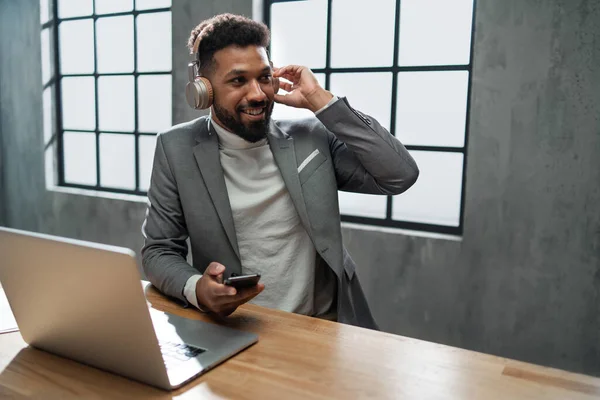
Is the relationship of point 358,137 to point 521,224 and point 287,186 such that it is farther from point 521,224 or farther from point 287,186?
point 521,224

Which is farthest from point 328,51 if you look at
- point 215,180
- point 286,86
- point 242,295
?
point 242,295

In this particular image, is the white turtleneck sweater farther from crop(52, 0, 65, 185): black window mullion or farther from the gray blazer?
crop(52, 0, 65, 185): black window mullion

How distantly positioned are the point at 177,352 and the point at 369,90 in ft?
6.99

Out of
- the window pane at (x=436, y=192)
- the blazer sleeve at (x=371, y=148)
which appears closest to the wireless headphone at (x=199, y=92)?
the blazer sleeve at (x=371, y=148)

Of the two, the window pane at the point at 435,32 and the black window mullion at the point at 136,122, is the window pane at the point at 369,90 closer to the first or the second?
the window pane at the point at 435,32

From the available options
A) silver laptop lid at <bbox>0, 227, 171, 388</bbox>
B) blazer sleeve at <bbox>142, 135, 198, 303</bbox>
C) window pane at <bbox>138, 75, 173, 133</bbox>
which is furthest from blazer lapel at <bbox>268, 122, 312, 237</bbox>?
window pane at <bbox>138, 75, 173, 133</bbox>

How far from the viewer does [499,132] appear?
2301 mm

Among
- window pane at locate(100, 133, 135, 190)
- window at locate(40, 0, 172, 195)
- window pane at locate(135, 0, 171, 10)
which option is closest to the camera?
window pane at locate(135, 0, 171, 10)

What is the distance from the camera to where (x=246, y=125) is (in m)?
1.57

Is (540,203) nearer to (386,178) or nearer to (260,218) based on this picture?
(386,178)

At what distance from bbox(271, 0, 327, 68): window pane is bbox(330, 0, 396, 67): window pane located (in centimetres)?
7

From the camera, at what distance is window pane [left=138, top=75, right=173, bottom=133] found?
3580 mm

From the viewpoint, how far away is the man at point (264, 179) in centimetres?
153

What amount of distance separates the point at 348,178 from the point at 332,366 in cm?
87
